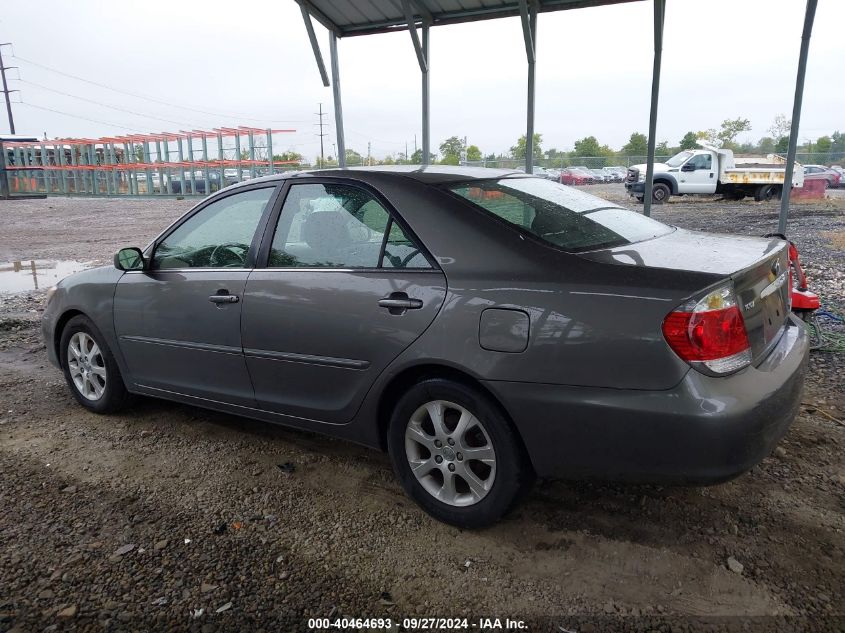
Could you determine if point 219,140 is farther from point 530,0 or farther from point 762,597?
point 762,597

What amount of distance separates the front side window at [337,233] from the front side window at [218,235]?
0.23 meters

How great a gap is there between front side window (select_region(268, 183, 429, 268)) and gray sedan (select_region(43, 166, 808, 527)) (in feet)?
0.04

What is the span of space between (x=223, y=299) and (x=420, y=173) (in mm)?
→ 1238

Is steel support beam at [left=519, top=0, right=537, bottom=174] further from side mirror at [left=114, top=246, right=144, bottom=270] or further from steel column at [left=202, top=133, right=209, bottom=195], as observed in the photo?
steel column at [left=202, top=133, right=209, bottom=195]

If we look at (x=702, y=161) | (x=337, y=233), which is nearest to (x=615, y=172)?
(x=702, y=161)

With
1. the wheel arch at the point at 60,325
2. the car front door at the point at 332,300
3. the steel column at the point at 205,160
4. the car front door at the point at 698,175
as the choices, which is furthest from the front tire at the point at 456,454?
the steel column at the point at 205,160

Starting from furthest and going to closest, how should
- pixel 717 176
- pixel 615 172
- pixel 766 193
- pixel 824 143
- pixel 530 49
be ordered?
pixel 824 143
pixel 615 172
pixel 717 176
pixel 766 193
pixel 530 49

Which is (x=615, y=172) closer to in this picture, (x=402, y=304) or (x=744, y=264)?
(x=744, y=264)

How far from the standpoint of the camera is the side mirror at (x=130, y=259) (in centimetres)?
386

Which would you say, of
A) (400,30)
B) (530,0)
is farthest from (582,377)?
(400,30)

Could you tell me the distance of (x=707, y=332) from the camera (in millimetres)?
2227

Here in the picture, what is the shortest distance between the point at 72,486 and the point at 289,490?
1144mm

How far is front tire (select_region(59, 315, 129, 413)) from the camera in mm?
4133

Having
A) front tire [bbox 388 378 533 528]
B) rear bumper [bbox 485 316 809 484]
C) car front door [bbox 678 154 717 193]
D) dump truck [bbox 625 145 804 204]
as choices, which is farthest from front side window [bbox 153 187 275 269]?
car front door [bbox 678 154 717 193]
